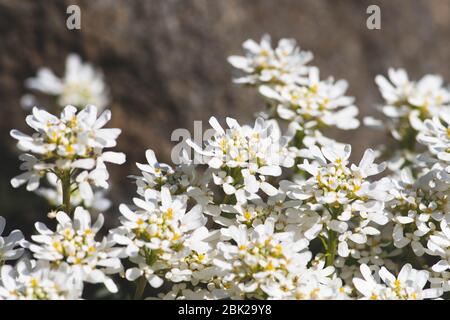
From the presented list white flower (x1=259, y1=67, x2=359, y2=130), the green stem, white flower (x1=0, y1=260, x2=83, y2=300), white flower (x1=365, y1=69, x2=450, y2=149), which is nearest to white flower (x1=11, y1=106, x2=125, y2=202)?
white flower (x1=0, y1=260, x2=83, y2=300)

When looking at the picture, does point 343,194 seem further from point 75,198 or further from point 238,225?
point 75,198

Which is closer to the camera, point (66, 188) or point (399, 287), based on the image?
point (399, 287)

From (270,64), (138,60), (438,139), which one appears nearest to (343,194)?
(438,139)

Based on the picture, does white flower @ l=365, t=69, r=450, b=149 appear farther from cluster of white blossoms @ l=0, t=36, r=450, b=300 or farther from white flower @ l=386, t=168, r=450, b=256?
white flower @ l=386, t=168, r=450, b=256

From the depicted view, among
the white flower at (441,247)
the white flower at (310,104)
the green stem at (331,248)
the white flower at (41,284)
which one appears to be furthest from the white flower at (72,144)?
the white flower at (441,247)

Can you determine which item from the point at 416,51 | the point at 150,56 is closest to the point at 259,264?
the point at 150,56

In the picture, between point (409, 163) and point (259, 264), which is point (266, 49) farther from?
point (259, 264)
